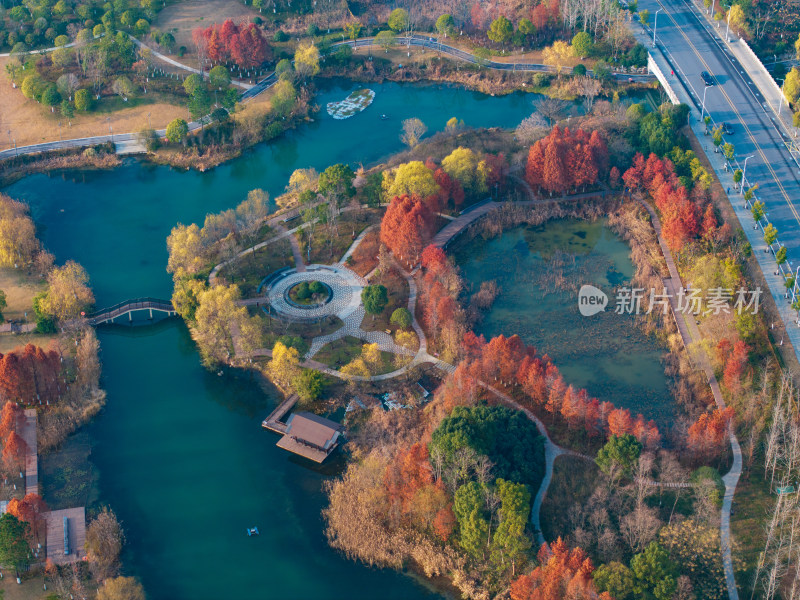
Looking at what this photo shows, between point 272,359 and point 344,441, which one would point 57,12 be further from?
point 344,441

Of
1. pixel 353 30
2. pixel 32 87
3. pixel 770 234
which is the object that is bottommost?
pixel 353 30

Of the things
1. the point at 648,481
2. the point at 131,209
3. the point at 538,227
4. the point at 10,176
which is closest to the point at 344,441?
the point at 648,481

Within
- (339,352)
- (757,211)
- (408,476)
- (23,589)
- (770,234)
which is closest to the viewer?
(23,589)

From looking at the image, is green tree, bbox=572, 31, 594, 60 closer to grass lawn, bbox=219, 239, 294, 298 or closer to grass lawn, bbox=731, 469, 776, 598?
grass lawn, bbox=219, 239, 294, 298

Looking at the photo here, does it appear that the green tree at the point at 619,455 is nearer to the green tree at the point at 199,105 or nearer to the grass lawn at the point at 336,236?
the grass lawn at the point at 336,236

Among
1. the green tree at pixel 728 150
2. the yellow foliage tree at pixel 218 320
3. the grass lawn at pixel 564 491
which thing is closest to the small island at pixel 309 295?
the yellow foliage tree at pixel 218 320

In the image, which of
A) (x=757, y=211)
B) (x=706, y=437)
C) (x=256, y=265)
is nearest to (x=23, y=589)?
(x=256, y=265)

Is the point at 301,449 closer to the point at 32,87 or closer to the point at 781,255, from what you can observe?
the point at 781,255
